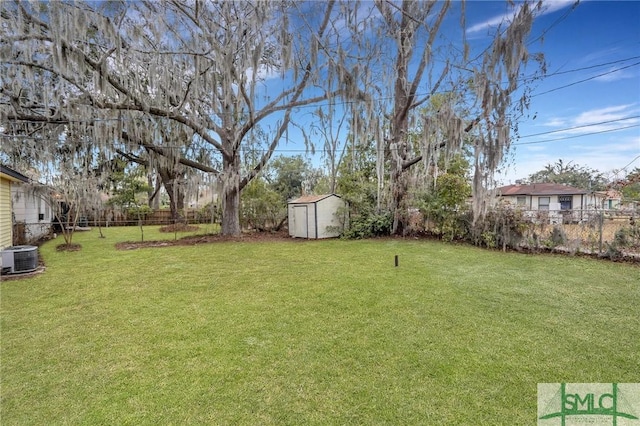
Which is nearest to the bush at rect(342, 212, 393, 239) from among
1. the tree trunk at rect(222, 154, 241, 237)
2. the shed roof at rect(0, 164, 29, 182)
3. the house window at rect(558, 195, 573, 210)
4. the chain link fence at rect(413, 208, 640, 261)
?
the chain link fence at rect(413, 208, 640, 261)

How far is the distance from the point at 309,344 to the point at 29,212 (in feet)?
37.5

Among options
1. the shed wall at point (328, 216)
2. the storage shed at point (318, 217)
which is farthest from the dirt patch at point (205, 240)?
the shed wall at point (328, 216)

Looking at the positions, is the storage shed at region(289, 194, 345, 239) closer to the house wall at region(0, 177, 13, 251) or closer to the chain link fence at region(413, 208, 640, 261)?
the chain link fence at region(413, 208, 640, 261)

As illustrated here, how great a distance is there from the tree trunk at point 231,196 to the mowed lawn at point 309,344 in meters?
4.33

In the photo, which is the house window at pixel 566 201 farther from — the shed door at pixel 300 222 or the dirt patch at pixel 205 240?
the dirt patch at pixel 205 240

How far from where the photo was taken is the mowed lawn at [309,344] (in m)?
1.87

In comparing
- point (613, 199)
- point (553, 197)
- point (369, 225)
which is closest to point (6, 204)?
point (369, 225)

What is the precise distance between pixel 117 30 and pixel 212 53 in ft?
6.04

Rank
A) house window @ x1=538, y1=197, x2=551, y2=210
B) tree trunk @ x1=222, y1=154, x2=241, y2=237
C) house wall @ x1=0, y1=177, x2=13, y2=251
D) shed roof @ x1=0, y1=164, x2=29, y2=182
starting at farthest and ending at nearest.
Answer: house window @ x1=538, y1=197, x2=551, y2=210
tree trunk @ x1=222, y1=154, x2=241, y2=237
house wall @ x1=0, y1=177, x2=13, y2=251
shed roof @ x1=0, y1=164, x2=29, y2=182

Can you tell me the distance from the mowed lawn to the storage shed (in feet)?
15.0

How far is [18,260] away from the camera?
5.23 metres

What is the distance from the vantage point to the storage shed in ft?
31.9

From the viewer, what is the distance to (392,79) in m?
6.73

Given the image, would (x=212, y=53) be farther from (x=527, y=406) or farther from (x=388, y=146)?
(x=527, y=406)
